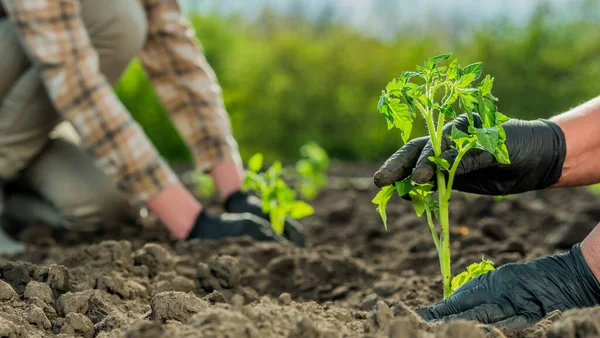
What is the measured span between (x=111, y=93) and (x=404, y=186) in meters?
1.68

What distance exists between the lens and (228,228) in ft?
10.4

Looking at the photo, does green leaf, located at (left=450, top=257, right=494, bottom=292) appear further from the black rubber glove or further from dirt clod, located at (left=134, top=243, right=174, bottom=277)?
dirt clod, located at (left=134, top=243, right=174, bottom=277)

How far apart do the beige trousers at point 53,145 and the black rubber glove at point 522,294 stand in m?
2.26

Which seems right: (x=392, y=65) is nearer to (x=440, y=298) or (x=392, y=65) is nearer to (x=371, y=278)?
(x=371, y=278)

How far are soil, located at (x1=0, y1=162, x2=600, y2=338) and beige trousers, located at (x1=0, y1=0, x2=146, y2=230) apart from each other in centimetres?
17

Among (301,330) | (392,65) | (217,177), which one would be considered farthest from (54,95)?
(392,65)

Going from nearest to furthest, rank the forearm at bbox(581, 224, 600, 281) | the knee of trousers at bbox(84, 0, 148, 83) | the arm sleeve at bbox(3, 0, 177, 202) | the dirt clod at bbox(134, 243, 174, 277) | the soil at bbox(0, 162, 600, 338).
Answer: the soil at bbox(0, 162, 600, 338), the forearm at bbox(581, 224, 600, 281), the dirt clod at bbox(134, 243, 174, 277), the arm sleeve at bbox(3, 0, 177, 202), the knee of trousers at bbox(84, 0, 148, 83)

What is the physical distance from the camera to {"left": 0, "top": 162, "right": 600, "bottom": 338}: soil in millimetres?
1520

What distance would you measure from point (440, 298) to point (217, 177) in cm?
165

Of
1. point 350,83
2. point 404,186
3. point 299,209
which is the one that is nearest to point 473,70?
point 404,186

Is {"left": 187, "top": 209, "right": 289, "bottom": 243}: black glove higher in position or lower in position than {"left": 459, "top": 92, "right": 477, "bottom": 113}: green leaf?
lower

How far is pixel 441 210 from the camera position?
72.1 inches

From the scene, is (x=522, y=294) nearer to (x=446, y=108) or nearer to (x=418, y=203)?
(x=418, y=203)

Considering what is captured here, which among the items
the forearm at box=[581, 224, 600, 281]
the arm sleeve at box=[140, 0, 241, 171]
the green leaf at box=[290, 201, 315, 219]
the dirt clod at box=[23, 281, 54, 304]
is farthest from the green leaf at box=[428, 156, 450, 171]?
the arm sleeve at box=[140, 0, 241, 171]
